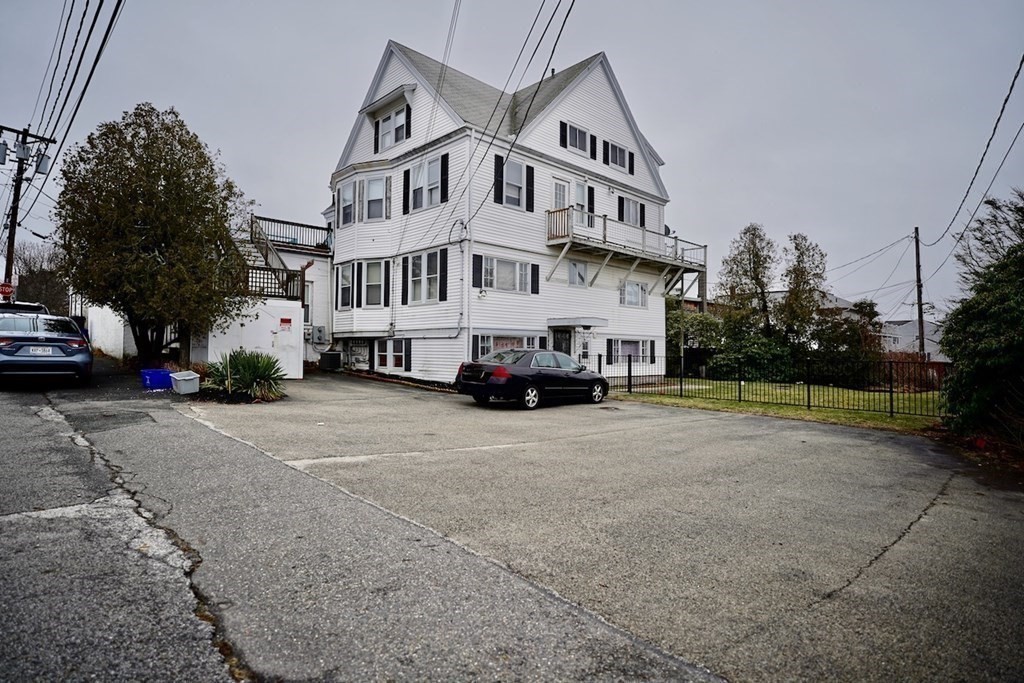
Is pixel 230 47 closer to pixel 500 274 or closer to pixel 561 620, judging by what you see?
pixel 500 274

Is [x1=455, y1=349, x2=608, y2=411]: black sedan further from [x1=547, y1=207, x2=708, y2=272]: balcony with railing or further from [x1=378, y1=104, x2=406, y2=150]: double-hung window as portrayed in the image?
[x1=378, y1=104, x2=406, y2=150]: double-hung window

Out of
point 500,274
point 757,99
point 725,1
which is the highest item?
point 757,99

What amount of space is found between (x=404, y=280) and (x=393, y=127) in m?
6.53

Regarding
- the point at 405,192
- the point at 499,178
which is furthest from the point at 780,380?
the point at 405,192

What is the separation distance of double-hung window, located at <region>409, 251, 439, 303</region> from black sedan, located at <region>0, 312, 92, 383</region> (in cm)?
1018

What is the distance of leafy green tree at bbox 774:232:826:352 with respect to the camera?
89.2 ft

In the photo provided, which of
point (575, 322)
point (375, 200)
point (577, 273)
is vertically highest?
point (375, 200)

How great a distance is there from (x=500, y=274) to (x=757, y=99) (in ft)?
42.7

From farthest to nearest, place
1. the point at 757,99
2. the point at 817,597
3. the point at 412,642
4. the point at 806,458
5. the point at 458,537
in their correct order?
the point at 757,99 → the point at 806,458 → the point at 458,537 → the point at 817,597 → the point at 412,642

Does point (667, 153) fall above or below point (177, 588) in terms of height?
above

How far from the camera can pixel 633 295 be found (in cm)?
2547

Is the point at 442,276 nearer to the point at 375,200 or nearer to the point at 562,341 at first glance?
the point at 375,200

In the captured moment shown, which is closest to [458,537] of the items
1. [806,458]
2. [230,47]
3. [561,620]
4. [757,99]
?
[561,620]

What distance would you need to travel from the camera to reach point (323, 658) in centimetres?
257
